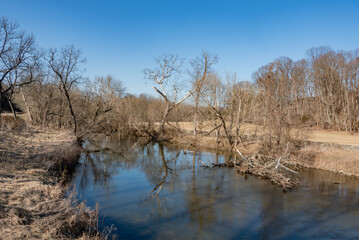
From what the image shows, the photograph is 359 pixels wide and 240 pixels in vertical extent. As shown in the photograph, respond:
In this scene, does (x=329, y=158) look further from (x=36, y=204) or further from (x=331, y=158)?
(x=36, y=204)

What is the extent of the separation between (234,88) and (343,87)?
77.0ft

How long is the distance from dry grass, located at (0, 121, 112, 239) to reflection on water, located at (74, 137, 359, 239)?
1.45 metres

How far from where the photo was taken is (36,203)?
750 centimetres

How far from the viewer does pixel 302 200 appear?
38.0 ft

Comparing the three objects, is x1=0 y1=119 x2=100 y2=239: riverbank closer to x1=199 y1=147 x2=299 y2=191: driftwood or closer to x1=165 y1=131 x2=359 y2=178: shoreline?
x1=199 y1=147 x2=299 y2=191: driftwood

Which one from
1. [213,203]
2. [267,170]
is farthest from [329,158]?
[213,203]

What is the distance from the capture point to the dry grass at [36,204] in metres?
5.88

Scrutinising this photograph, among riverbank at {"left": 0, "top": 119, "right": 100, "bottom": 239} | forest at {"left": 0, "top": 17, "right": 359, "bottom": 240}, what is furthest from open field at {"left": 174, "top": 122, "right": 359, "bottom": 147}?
riverbank at {"left": 0, "top": 119, "right": 100, "bottom": 239}

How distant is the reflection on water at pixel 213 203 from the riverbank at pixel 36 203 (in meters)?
1.49

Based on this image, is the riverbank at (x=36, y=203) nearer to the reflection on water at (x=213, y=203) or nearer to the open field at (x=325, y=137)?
the reflection on water at (x=213, y=203)

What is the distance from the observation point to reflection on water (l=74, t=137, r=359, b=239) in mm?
8430

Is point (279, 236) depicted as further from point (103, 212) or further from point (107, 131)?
point (107, 131)

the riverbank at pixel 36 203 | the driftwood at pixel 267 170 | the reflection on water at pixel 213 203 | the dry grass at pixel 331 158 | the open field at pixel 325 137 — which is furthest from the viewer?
the open field at pixel 325 137

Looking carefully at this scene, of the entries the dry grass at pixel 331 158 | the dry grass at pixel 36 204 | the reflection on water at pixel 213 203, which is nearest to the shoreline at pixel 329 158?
the dry grass at pixel 331 158
